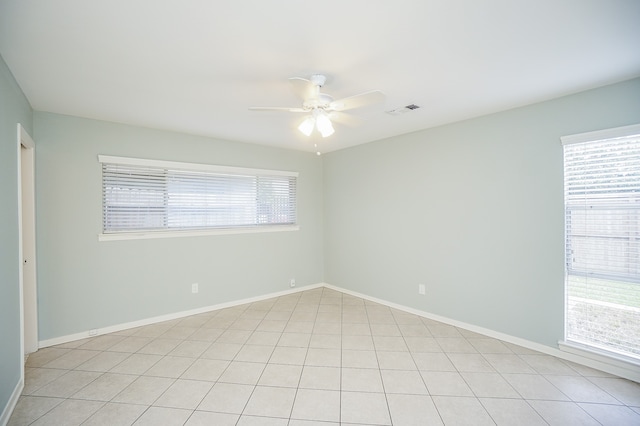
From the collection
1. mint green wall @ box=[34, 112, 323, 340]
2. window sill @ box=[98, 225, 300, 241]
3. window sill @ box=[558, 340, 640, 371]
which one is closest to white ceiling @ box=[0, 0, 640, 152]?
mint green wall @ box=[34, 112, 323, 340]

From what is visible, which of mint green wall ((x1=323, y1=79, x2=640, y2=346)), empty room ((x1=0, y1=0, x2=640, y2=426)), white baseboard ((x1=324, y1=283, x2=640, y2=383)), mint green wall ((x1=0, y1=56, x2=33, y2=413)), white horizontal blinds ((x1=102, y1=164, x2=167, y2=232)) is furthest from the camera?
white horizontal blinds ((x1=102, y1=164, x2=167, y2=232))

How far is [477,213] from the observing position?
326cm

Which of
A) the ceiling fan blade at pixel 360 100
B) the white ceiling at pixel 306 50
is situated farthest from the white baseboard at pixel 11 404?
the ceiling fan blade at pixel 360 100

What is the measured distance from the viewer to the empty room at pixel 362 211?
1.78m

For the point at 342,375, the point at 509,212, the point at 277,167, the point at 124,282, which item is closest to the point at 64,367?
the point at 124,282

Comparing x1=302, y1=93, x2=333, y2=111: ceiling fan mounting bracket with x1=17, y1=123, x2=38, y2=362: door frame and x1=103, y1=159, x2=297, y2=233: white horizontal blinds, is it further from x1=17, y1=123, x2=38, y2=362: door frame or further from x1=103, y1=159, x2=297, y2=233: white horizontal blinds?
x1=17, y1=123, x2=38, y2=362: door frame

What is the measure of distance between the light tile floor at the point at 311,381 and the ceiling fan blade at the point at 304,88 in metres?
2.20

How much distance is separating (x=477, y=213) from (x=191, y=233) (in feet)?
11.7

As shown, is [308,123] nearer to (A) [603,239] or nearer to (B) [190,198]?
(B) [190,198]

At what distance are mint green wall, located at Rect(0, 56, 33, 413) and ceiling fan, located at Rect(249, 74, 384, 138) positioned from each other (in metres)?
1.71

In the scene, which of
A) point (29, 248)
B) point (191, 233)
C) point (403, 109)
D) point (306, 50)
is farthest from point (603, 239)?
point (29, 248)

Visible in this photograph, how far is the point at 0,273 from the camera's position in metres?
1.85

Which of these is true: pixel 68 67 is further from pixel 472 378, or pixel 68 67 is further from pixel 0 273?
pixel 472 378

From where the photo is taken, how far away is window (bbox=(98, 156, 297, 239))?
336cm
